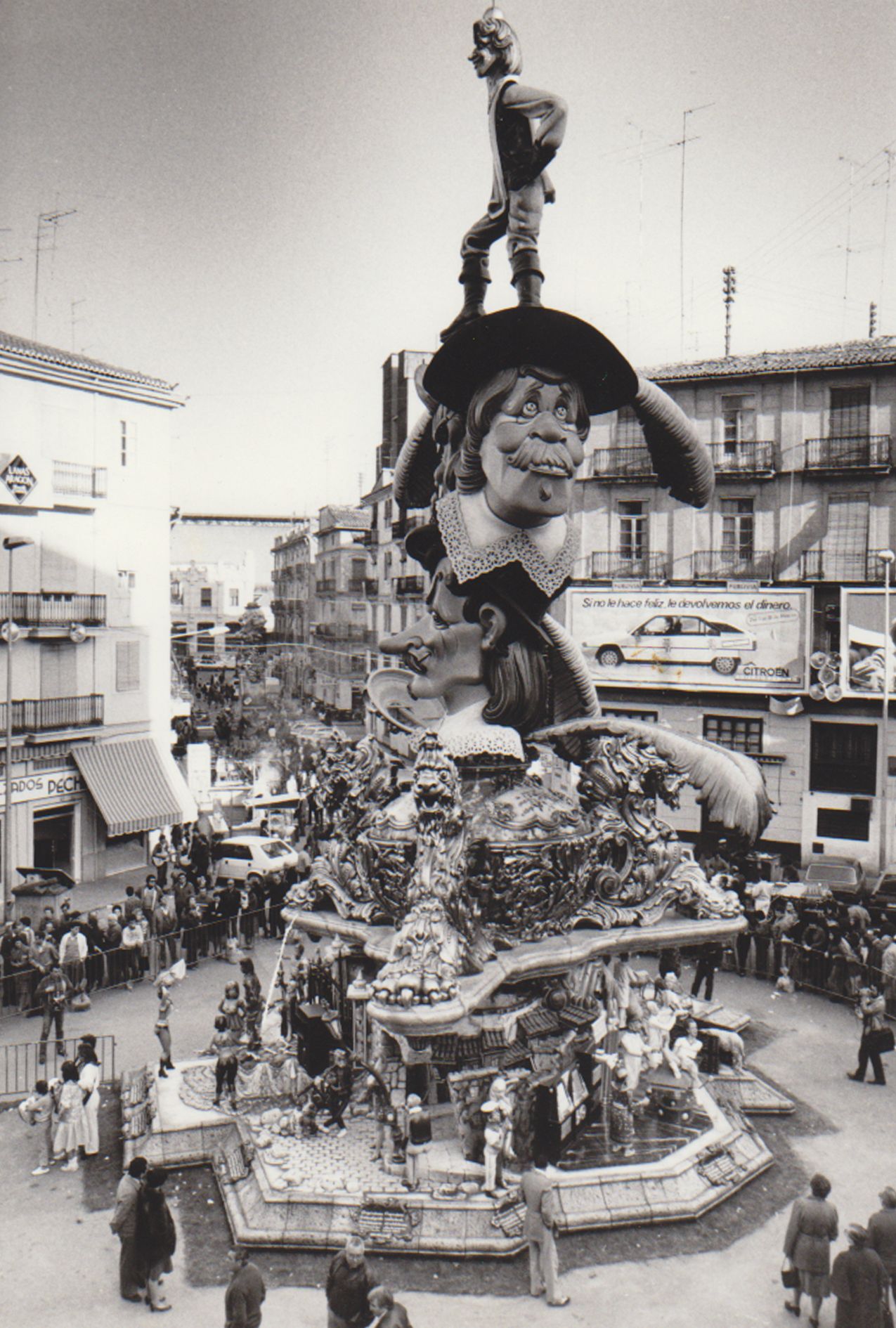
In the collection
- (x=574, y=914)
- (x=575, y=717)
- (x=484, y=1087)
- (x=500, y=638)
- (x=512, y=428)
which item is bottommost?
(x=484, y=1087)

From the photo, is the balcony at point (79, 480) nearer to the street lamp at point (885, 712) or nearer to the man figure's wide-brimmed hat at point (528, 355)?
the man figure's wide-brimmed hat at point (528, 355)

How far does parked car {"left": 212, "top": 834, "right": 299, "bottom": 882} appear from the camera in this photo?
24.0 m

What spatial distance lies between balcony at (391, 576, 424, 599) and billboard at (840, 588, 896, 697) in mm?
14024

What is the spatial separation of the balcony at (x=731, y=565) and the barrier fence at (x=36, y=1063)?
21012mm

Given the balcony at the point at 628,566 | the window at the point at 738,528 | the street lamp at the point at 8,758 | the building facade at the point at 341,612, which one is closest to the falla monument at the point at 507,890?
the street lamp at the point at 8,758

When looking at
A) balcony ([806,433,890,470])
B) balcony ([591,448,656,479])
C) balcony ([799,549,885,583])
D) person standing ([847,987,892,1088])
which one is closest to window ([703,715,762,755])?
balcony ([799,549,885,583])

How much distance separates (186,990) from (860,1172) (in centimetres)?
1079

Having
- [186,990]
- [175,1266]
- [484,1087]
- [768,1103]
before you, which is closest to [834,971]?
[768,1103]

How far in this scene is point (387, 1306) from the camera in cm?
730

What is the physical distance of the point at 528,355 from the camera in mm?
11656

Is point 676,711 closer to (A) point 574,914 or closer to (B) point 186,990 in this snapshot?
(B) point 186,990

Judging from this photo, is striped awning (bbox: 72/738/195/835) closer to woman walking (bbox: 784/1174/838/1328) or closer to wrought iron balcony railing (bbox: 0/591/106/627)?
wrought iron balcony railing (bbox: 0/591/106/627)

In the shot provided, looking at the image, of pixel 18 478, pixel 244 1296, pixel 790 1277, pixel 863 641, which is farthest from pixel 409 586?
pixel 244 1296

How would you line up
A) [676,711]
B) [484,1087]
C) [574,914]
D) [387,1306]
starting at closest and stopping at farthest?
[387,1306], [484,1087], [574,914], [676,711]
